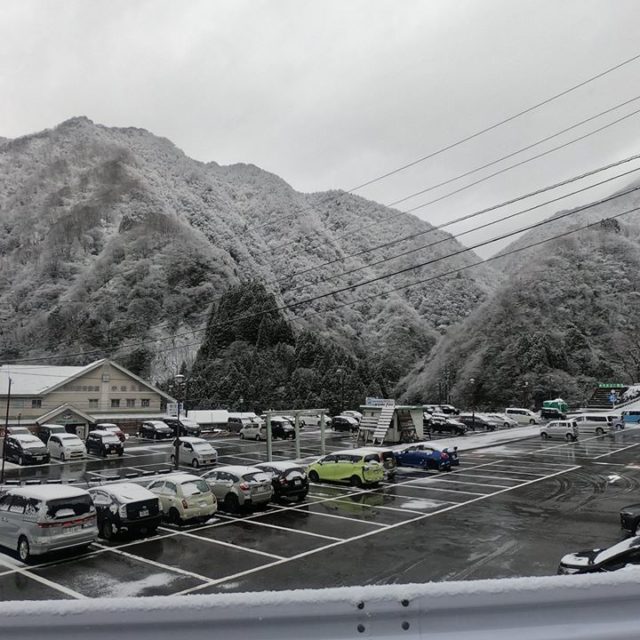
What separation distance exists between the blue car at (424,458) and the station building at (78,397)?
3075 centimetres

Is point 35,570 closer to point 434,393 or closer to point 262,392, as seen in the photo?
point 262,392

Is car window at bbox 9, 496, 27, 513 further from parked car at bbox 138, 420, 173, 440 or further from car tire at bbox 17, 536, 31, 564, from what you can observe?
parked car at bbox 138, 420, 173, 440

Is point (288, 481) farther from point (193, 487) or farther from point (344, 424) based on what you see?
point (344, 424)

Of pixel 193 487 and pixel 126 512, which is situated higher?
pixel 193 487

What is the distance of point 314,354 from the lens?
300 ft

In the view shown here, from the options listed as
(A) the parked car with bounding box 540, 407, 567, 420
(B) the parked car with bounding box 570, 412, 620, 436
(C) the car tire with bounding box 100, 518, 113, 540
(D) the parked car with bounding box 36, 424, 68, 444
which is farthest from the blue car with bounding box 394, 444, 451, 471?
(A) the parked car with bounding box 540, 407, 567, 420

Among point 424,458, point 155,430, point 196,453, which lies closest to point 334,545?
point 424,458

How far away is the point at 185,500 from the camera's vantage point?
58.7 ft

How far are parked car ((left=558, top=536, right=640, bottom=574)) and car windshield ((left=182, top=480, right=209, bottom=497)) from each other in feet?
37.9

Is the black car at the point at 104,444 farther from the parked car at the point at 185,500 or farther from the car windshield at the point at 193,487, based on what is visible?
the car windshield at the point at 193,487

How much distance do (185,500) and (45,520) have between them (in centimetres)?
475

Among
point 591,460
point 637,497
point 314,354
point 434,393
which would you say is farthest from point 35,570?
point 434,393

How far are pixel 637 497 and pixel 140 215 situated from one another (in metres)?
153

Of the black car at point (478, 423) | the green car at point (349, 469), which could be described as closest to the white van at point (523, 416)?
the black car at point (478, 423)
